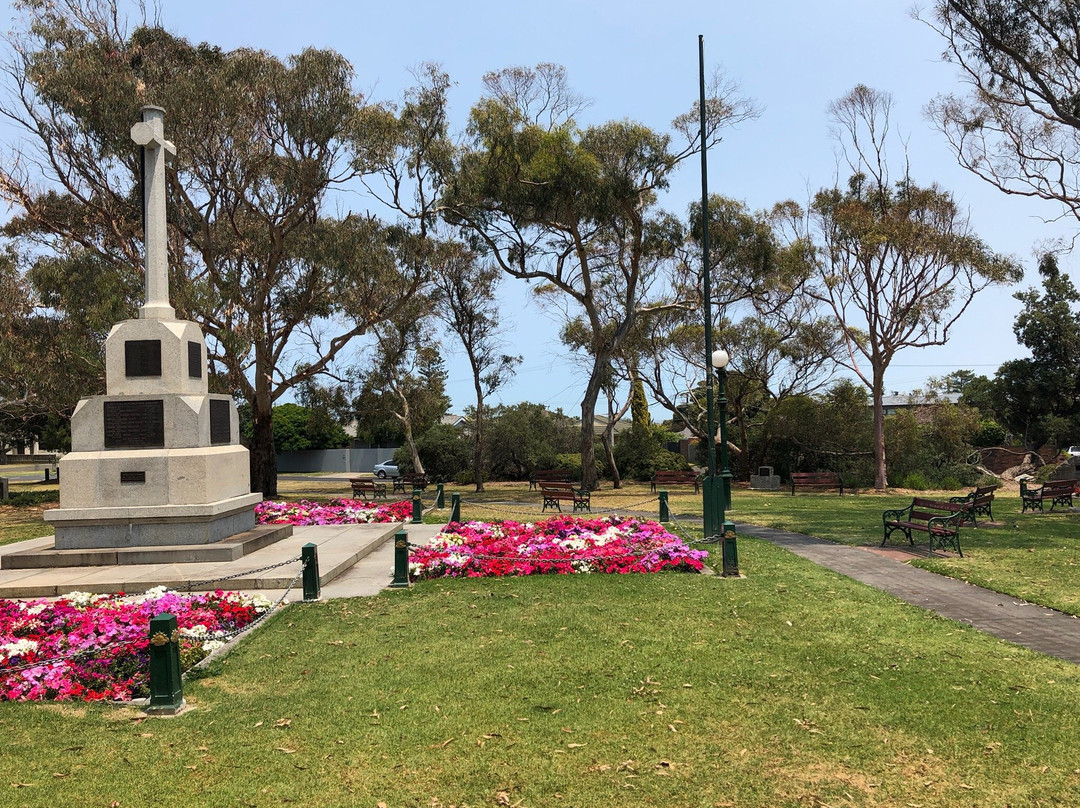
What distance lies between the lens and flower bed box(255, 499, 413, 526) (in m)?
16.4

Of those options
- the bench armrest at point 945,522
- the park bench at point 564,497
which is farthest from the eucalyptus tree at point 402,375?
the bench armrest at point 945,522

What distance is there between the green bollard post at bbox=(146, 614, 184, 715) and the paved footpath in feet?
24.4

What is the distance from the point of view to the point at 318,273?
25.7 m

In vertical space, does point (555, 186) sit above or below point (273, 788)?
above

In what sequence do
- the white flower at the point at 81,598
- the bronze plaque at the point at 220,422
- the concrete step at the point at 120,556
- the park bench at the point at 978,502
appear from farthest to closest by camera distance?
the park bench at the point at 978,502 → the bronze plaque at the point at 220,422 → the concrete step at the point at 120,556 → the white flower at the point at 81,598

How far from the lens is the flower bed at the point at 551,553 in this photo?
1109cm

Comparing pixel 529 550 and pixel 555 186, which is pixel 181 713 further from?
pixel 555 186

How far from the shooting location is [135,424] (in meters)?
11.8

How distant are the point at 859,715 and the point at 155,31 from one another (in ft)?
83.3

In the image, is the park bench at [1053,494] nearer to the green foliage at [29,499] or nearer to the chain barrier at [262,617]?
the chain barrier at [262,617]

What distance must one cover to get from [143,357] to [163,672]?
24.6 feet

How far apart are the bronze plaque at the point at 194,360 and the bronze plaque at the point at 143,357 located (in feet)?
1.61

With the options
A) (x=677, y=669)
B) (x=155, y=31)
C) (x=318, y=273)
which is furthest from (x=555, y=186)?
(x=677, y=669)

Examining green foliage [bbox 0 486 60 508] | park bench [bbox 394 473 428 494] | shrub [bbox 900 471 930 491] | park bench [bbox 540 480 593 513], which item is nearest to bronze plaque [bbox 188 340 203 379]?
park bench [bbox 540 480 593 513]
